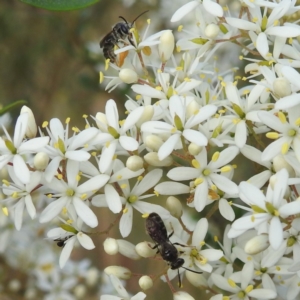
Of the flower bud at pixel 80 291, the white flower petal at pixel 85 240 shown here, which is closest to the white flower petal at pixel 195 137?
the white flower petal at pixel 85 240

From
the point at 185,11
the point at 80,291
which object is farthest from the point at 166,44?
the point at 80,291

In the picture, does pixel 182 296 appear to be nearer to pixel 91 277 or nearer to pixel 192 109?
pixel 192 109

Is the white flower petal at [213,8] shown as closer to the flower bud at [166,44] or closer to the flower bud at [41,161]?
the flower bud at [166,44]

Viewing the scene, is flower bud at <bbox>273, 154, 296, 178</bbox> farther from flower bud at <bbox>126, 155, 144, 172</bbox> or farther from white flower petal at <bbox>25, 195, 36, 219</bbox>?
white flower petal at <bbox>25, 195, 36, 219</bbox>

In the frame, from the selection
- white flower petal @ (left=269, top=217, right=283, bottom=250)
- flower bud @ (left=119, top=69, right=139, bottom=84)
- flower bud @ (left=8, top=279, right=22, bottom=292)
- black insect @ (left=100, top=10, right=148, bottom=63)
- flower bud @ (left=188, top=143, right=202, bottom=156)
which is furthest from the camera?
flower bud @ (left=8, top=279, right=22, bottom=292)

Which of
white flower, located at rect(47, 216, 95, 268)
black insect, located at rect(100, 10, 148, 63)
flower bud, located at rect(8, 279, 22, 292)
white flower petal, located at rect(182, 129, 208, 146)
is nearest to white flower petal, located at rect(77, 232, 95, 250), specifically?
white flower, located at rect(47, 216, 95, 268)

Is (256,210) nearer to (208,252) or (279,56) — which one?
(208,252)

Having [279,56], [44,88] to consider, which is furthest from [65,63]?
[279,56]
